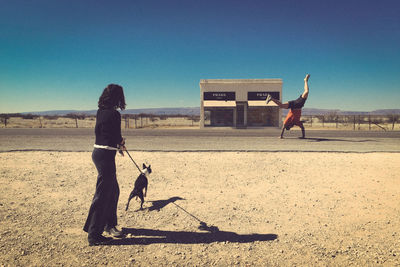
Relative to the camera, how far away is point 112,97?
354 centimetres

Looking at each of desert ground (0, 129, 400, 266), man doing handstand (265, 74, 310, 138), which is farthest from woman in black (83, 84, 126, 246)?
man doing handstand (265, 74, 310, 138)

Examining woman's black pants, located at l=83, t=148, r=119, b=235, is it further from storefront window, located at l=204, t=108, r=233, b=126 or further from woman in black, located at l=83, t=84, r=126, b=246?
storefront window, located at l=204, t=108, r=233, b=126

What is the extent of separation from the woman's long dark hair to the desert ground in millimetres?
1963

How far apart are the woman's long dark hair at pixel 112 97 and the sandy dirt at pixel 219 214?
1.96 meters

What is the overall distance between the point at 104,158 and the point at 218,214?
226cm

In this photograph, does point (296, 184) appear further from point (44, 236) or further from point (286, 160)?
point (44, 236)

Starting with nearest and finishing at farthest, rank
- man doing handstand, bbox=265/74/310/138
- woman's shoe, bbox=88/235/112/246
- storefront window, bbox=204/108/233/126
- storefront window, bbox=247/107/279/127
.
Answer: woman's shoe, bbox=88/235/112/246
man doing handstand, bbox=265/74/310/138
storefront window, bbox=247/107/279/127
storefront window, bbox=204/108/233/126

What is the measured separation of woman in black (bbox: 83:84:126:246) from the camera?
11.2 ft

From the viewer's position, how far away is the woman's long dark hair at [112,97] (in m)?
3.51

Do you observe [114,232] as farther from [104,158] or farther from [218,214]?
[218,214]

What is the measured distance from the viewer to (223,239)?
11.9ft

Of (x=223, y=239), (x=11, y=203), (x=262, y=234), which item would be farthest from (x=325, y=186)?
(x=11, y=203)

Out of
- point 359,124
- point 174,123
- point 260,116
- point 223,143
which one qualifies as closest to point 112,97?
point 223,143

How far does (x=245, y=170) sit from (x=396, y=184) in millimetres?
3626
